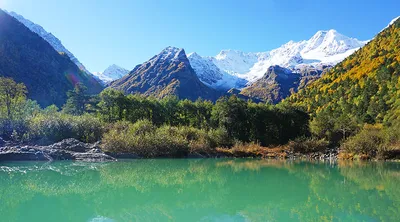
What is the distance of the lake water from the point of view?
10.1 metres

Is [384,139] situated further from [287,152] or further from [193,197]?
[193,197]

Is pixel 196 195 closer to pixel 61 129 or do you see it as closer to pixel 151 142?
pixel 151 142

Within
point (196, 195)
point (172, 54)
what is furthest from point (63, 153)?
point (172, 54)

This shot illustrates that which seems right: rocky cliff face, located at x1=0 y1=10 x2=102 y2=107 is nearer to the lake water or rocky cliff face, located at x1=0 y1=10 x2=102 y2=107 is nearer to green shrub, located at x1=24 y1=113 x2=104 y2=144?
green shrub, located at x1=24 y1=113 x2=104 y2=144

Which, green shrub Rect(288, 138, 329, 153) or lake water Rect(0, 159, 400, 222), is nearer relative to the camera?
lake water Rect(0, 159, 400, 222)

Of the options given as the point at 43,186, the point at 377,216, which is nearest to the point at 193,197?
the point at 377,216

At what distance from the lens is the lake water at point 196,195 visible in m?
10.1

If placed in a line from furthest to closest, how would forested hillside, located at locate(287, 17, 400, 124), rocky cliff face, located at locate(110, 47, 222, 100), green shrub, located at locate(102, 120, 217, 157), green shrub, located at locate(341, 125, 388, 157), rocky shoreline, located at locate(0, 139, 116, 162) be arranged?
1. rocky cliff face, located at locate(110, 47, 222, 100)
2. forested hillside, located at locate(287, 17, 400, 124)
3. green shrub, located at locate(102, 120, 217, 157)
4. green shrub, located at locate(341, 125, 388, 157)
5. rocky shoreline, located at locate(0, 139, 116, 162)

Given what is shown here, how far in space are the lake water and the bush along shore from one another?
8118 millimetres

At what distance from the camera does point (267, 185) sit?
16.4 metres

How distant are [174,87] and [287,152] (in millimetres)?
122706

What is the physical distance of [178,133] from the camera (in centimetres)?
3328

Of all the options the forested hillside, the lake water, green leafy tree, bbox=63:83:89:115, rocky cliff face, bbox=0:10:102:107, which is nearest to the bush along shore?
the forested hillside

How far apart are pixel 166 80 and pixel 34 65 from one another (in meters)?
73.1
